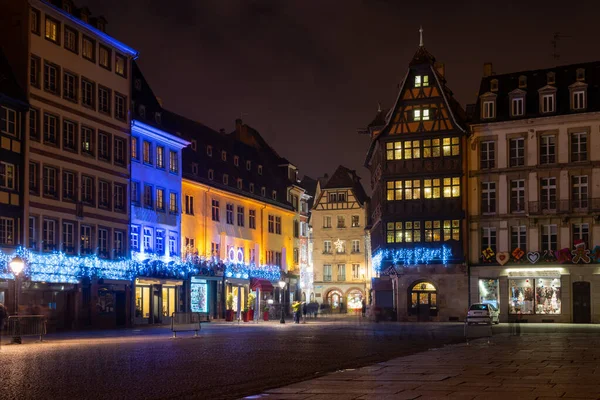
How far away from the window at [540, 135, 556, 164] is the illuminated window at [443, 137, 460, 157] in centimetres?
596

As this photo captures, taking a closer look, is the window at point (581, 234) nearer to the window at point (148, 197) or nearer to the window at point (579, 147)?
the window at point (579, 147)

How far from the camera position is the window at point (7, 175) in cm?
4398

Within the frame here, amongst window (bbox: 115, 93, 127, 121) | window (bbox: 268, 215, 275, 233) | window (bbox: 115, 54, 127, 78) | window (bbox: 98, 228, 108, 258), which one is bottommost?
window (bbox: 98, 228, 108, 258)

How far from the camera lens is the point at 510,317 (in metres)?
63.8

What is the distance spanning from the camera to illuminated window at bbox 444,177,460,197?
6588 cm

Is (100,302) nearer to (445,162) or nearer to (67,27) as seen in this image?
(67,27)

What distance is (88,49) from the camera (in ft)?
170

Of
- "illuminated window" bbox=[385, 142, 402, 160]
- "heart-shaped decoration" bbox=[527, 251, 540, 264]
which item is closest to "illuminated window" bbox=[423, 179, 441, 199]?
"illuminated window" bbox=[385, 142, 402, 160]

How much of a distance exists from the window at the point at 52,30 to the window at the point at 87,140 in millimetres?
5449

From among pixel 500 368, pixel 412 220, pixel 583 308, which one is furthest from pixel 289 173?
pixel 500 368

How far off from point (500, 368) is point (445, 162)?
157 ft

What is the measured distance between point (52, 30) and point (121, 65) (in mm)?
7687

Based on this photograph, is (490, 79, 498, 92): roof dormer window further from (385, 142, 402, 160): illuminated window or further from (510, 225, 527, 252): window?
(510, 225, 527, 252): window

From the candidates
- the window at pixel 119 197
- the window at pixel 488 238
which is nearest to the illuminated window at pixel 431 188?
the window at pixel 488 238
